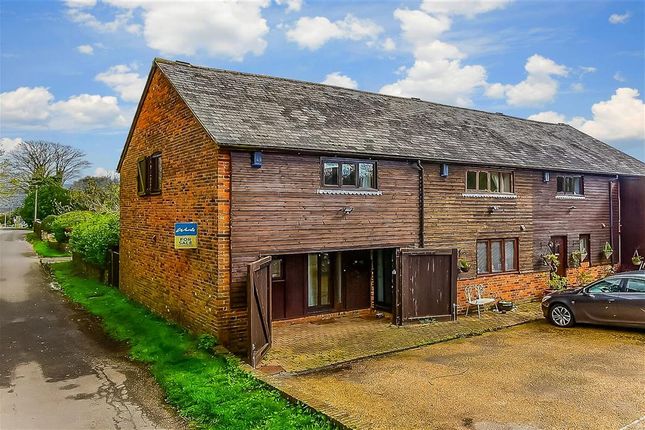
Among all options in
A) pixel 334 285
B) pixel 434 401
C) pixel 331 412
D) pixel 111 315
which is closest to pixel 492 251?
pixel 334 285

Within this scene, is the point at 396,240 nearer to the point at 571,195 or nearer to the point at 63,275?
the point at 571,195

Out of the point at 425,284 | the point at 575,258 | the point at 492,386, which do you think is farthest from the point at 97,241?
the point at 575,258

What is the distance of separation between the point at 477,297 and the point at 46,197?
185 feet

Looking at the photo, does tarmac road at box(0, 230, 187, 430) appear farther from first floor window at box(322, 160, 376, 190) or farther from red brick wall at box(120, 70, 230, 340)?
first floor window at box(322, 160, 376, 190)

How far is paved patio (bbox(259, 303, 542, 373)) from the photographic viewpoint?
991 cm

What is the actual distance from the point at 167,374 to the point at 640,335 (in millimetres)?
11001

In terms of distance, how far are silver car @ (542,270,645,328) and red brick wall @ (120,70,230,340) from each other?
877 cm

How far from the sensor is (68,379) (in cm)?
935

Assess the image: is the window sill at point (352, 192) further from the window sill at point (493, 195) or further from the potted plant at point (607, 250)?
the potted plant at point (607, 250)

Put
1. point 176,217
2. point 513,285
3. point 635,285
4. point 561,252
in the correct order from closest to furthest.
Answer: point 635,285 → point 176,217 → point 513,285 → point 561,252

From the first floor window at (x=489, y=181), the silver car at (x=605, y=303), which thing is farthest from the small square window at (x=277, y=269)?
the silver car at (x=605, y=303)

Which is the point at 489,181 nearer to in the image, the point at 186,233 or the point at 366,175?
the point at 366,175

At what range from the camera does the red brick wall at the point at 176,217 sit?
1053cm

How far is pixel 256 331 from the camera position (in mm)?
9500
